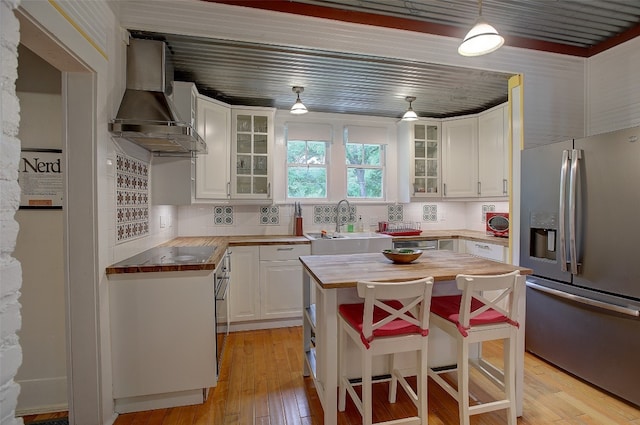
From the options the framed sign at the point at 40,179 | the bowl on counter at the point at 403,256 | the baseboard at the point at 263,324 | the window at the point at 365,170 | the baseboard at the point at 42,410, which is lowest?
the baseboard at the point at 42,410

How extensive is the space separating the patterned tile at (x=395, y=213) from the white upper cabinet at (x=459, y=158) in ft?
1.93

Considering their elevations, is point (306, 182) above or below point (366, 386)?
above

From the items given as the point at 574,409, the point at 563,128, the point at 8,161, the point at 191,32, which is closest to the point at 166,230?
the point at 191,32

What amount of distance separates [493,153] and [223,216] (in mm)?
3213

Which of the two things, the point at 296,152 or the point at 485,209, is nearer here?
the point at 296,152

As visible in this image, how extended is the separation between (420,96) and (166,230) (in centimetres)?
300

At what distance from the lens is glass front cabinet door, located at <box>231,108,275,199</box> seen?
3400 millimetres

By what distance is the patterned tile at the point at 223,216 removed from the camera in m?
3.64

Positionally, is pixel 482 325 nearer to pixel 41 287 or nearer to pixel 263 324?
pixel 263 324

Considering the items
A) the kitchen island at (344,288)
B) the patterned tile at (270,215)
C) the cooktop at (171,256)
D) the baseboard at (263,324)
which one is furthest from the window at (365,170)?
the cooktop at (171,256)

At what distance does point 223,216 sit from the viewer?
3664 millimetres

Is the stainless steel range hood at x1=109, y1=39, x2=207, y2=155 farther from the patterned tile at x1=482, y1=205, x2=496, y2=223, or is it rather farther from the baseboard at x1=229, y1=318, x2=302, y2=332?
the patterned tile at x1=482, y1=205, x2=496, y2=223

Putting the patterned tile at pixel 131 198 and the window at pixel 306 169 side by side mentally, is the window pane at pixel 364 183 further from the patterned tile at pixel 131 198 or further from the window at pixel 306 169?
the patterned tile at pixel 131 198

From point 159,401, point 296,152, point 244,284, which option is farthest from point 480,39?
point 159,401
